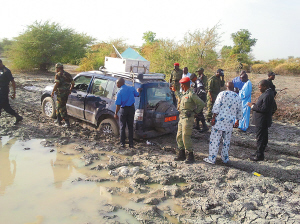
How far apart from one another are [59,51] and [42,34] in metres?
1.93

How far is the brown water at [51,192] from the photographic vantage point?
10.8 feet

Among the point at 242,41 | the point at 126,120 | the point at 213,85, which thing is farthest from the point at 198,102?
the point at 242,41

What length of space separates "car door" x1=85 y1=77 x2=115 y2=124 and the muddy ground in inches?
23.8

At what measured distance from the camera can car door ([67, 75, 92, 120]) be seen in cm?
668

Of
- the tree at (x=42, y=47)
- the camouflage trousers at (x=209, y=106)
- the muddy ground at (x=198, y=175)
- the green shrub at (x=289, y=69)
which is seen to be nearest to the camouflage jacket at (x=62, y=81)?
the muddy ground at (x=198, y=175)

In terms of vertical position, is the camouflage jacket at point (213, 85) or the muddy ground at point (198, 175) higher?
the camouflage jacket at point (213, 85)

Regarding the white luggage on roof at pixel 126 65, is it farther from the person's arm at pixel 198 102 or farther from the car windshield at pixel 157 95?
the person's arm at pixel 198 102

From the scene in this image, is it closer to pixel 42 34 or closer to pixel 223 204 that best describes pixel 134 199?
pixel 223 204

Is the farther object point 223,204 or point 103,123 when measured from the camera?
point 103,123

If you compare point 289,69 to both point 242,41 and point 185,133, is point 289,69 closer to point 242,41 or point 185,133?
point 242,41

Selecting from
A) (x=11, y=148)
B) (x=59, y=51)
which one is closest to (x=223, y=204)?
(x=11, y=148)

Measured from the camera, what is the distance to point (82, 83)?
6.90m

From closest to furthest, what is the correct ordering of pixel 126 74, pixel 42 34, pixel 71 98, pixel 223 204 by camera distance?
pixel 223 204 < pixel 126 74 < pixel 71 98 < pixel 42 34

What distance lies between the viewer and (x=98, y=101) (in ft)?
20.6
